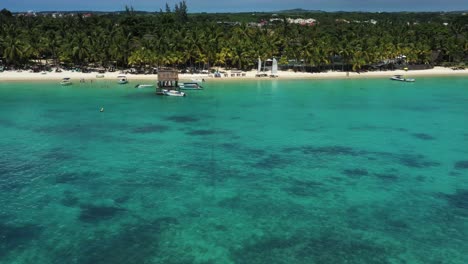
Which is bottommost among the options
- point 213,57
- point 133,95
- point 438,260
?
point 438,260

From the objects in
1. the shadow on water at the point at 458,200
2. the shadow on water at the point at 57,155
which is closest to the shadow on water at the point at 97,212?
the shadow on water at the point at 57,155

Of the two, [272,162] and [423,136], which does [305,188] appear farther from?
[423,136]

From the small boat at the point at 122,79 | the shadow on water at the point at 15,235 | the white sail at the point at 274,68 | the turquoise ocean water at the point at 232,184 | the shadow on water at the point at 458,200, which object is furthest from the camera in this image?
the white sail at the point at 274,68

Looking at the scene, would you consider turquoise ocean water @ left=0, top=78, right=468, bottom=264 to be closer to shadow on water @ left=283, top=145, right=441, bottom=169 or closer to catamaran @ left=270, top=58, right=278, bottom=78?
shadow on water @ left=283, top=145, right=441, bottom=169

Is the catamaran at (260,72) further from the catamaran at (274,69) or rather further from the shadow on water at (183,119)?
the shadow on water at (183,119)

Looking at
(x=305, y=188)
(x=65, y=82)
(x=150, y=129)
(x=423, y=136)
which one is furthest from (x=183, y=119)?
(x=65, y=82)

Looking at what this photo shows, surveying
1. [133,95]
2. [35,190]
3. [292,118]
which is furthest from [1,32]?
[35,190]

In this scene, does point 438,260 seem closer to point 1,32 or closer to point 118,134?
point 118,134
